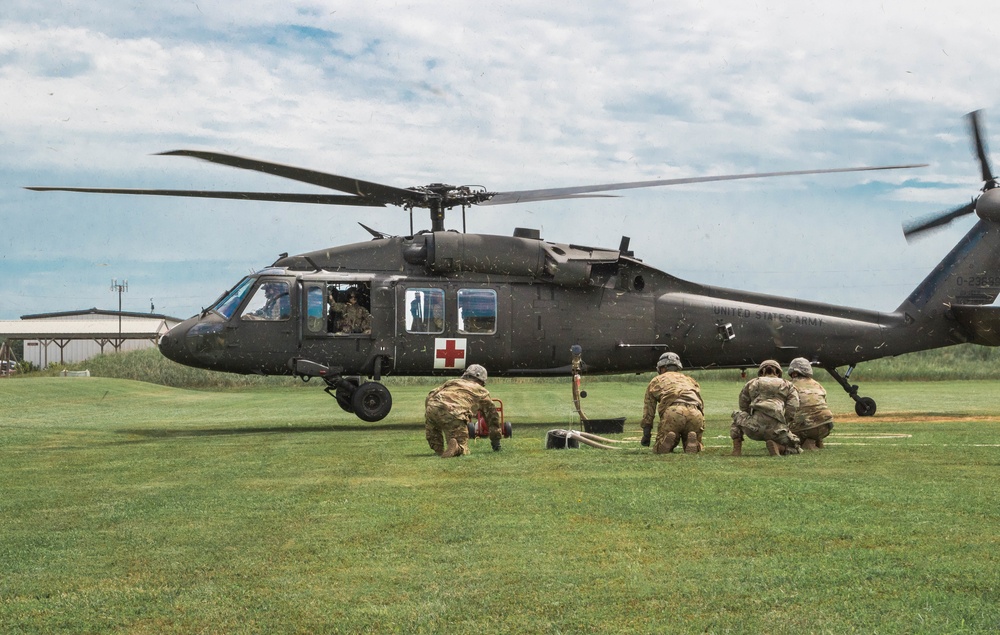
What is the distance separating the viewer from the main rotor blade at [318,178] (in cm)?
1838

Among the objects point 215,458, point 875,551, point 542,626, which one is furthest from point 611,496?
point 215,458

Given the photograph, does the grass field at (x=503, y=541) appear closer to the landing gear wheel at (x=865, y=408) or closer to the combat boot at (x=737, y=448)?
the combat boot at (x=737, y=448)

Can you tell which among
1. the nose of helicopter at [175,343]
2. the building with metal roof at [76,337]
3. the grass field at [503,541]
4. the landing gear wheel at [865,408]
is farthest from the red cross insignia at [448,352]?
the building with metal roof at [76,337]

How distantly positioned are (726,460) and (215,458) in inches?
292

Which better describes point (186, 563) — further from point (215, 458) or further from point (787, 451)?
point (787, 451)

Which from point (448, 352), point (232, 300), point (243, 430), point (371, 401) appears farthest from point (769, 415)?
point (243, 430)

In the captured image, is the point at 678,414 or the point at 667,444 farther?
the point at 667,444

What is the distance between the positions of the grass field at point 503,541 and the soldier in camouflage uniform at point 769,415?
43cm

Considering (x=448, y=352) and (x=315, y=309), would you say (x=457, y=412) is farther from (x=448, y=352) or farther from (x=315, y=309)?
(x=315, y=309)

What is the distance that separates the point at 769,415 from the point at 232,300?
12528 millimetres

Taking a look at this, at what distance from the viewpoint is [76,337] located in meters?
112

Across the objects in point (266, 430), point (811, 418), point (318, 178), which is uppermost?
point (318, 178)

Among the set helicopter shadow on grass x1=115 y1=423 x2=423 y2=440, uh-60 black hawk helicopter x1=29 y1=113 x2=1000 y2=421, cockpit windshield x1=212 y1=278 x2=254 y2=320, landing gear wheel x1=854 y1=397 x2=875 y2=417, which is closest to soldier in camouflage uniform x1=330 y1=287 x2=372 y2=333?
uh-60 black hawk helicopter x1=29 y1=113 x2=1000 y2=421

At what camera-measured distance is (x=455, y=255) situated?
23125 millimetres
